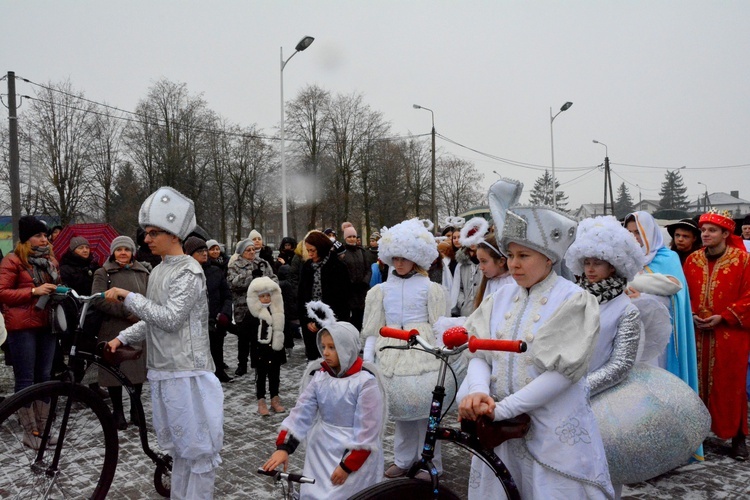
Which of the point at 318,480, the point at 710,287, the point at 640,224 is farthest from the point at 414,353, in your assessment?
the point at 710,287

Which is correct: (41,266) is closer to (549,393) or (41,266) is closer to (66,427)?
(66,427)

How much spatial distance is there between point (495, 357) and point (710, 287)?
12.9 ft

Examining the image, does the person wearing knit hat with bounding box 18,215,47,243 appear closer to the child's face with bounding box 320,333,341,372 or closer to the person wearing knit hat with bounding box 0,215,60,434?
the person wearing knit hat with bounding box 0,215,60,434

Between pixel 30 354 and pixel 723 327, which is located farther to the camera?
pixel 30 354

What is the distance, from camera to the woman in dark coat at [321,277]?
740cm

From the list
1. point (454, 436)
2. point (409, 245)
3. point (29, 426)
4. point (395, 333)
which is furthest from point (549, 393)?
point (29, 426)

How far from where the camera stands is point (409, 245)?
485 cm

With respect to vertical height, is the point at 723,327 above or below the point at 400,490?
above

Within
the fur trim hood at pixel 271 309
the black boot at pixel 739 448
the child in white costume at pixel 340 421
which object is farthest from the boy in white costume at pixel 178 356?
the black boot at pixel 739 448

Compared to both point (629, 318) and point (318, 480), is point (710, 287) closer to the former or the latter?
point (629, 318)

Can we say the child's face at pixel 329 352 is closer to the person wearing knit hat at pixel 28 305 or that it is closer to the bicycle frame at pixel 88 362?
the bicycle frame at pixel 88 362

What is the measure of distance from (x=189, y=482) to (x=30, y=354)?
2841 millimetres

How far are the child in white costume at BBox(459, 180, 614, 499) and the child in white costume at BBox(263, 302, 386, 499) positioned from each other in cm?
77

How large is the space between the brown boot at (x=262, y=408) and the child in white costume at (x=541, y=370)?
4.35 meters
